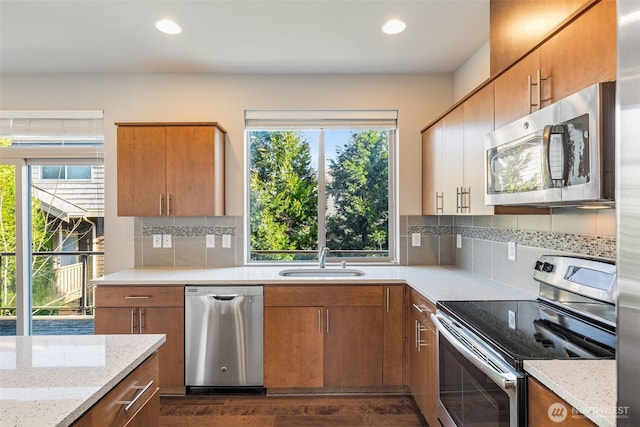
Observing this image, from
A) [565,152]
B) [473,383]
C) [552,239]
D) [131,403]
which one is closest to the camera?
[131,403]

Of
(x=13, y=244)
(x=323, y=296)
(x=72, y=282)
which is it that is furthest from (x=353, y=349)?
(x=13, y=244)

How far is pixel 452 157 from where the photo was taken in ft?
7.98

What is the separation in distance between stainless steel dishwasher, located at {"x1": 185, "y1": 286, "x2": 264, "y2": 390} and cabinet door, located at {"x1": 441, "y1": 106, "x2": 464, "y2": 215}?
4.93 feet

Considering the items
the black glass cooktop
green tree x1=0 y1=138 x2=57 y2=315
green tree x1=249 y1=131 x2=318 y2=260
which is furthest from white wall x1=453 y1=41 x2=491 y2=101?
green tree x1=0 y1=138 x2=57 y2=315

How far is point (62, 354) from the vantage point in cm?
113

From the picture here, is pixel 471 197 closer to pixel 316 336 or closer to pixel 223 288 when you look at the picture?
pixel 316 336

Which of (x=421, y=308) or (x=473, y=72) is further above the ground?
(x=473, y=72)

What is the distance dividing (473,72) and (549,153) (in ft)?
6.12

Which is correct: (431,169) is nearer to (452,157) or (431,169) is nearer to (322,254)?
(452,157)

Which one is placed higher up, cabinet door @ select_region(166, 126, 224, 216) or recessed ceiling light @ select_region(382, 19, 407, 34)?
recessed ceiling light @ select_region(382, 19, 407, 34)

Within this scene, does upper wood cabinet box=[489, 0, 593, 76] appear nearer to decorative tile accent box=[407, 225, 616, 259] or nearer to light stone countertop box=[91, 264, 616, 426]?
decorative tile accent box=[407, 225, 616, 259]

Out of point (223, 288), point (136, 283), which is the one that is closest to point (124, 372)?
point (223, 288)

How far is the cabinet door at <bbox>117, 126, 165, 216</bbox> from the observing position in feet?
9.25

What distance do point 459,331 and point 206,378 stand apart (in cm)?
188
